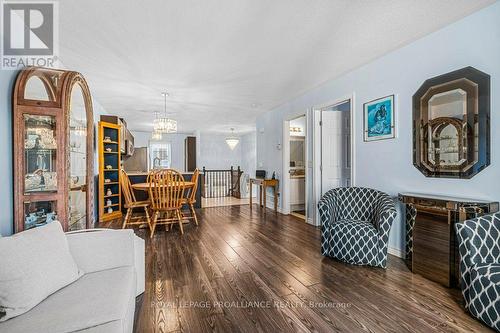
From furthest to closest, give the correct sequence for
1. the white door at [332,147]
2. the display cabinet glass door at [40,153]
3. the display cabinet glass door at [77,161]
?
the white door at [332,147], the display cabinet glass door at [77,161], the display cabinet glass door at [40,153]

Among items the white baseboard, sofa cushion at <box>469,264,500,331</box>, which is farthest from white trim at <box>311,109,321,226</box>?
sofa cushion at <box>469,264,500,331</box>

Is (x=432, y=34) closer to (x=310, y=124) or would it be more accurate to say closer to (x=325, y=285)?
(x=310, y=124)

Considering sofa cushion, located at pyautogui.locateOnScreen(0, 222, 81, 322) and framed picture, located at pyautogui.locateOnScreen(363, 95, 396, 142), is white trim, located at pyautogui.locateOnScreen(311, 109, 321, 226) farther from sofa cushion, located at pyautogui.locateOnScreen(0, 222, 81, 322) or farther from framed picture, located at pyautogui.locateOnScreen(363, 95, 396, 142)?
sofa cushion, located at pyautogui.locateOnScreen(0, 222, 81, 322)

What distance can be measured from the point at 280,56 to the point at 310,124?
1.64 meters

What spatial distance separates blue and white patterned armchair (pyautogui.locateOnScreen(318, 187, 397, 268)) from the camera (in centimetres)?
229

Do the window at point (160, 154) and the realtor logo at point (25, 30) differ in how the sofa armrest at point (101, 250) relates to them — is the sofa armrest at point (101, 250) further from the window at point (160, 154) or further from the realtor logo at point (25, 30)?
the window at point (160, 154)

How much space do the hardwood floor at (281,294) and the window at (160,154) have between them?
6.86m

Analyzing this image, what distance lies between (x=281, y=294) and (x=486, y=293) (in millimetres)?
1381

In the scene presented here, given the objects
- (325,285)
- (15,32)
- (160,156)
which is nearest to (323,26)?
(325,285)

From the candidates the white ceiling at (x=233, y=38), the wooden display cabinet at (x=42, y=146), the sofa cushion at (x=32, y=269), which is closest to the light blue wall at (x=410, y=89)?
the white ceiling at (x=233, y=38)

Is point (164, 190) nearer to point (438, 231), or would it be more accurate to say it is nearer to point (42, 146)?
point (42, 146)

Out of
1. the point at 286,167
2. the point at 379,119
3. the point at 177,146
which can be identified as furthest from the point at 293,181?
the point at 177,146

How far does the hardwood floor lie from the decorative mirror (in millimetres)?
1140

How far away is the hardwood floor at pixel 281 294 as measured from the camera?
4.95ft
